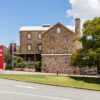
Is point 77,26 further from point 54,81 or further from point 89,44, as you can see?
point 54,81

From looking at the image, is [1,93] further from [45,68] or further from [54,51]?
[54,51]

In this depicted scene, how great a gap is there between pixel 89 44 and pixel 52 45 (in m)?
34.8

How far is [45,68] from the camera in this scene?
75.1 meters

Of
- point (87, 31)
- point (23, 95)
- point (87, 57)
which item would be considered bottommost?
point (23, 95)

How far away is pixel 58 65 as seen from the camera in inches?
2955

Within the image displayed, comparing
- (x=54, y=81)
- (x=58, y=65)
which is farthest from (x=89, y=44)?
(x=58, y=65)

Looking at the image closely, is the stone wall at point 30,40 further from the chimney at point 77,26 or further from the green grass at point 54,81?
the green grass at point 54,81

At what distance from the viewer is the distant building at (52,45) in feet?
247

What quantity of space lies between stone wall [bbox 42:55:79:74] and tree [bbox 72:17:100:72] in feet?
85.1

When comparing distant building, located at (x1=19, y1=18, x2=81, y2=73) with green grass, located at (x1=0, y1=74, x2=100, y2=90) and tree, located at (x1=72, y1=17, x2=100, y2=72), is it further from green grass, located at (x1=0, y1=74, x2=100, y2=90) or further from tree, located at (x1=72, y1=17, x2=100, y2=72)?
green grass, located at (x1=0, y1=74, x2=100, y2=90)

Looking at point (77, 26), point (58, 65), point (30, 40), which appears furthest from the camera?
point (30, 40)

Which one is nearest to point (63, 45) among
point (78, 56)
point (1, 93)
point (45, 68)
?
point (45, 68)

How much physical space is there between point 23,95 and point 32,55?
69.9 m

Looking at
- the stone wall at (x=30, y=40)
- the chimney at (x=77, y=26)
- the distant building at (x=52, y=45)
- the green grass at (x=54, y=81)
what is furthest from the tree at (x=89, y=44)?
the stone wall at (x=30, y=40)
